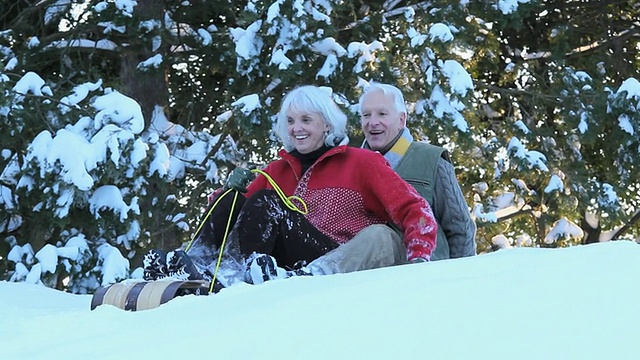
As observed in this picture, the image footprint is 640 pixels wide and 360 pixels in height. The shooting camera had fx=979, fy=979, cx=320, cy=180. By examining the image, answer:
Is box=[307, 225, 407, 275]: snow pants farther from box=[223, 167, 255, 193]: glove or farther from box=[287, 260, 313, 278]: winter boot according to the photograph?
box=[223, 167, 255, 193]: glove

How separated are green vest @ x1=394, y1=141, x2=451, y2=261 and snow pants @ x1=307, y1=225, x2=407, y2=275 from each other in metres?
0.39

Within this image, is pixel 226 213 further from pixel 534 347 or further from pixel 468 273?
pixel 534 347

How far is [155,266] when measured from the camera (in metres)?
3.38

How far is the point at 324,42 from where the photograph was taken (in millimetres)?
7047

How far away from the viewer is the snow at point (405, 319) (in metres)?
1.98

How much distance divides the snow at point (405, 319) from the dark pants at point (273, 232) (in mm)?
669

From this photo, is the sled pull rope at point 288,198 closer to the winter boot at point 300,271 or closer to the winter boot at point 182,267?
the winter boot at point 300,271

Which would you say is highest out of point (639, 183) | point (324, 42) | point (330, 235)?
point (324, 42)

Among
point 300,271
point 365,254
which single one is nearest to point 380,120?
point 365,254

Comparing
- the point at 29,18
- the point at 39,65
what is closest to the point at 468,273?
the point at 39,65

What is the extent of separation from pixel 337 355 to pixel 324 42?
521cm

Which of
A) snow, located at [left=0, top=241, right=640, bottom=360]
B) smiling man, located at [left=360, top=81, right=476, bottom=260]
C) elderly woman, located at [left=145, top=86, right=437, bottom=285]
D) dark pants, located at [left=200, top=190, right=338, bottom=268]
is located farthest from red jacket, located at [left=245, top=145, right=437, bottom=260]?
snow, located at [left=0, top=241, right=640, bottom=360]

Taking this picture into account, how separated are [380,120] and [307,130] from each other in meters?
0.36

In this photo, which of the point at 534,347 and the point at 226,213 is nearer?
the point at 534,347
